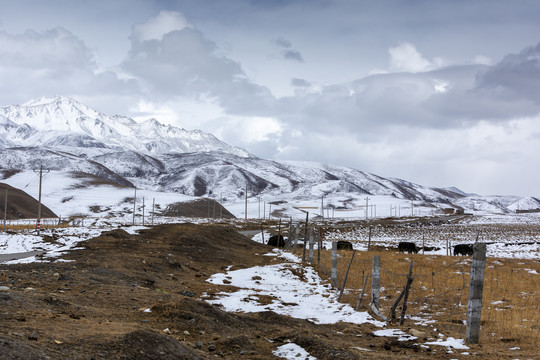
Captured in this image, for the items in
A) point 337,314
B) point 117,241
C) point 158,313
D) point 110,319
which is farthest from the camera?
point 117,241

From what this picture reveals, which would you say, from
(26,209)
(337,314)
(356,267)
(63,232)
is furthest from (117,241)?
(26,209)

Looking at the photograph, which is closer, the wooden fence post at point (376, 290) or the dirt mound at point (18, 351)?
the dirt mound at point (18, 351)

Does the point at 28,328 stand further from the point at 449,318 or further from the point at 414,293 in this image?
the point at 414,293

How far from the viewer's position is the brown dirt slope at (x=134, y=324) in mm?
8117

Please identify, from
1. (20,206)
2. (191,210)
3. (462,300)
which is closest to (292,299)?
(462,300)

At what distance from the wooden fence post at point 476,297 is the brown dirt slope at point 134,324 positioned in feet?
4.52

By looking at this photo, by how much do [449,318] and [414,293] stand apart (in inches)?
189

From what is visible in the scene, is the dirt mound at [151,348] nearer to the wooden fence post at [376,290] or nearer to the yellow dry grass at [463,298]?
the yellow dry grass at [463,298]

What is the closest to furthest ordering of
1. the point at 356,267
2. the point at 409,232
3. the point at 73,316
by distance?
the point at 73,316 < the point at 356,267 < the point at 409,232

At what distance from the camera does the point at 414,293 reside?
18828 millimetres

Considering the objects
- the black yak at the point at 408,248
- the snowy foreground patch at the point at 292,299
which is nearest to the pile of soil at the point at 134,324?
the snowy foreground patch at the point at 292,299

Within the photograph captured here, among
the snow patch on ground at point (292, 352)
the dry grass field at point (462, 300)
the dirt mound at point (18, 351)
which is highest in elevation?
the dirt mound at point (18, 351)

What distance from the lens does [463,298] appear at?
17.7 meters

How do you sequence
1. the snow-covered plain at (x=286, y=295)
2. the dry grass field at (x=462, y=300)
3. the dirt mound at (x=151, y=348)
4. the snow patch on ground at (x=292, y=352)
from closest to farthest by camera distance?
1. the dirt mound at (x=151, y=348)
2. the snow patch on ground at (x=292, y=352)
3. the snow-covered plain at (x=286, y=295)
4. the dry grass field at (x=462, y=300)
